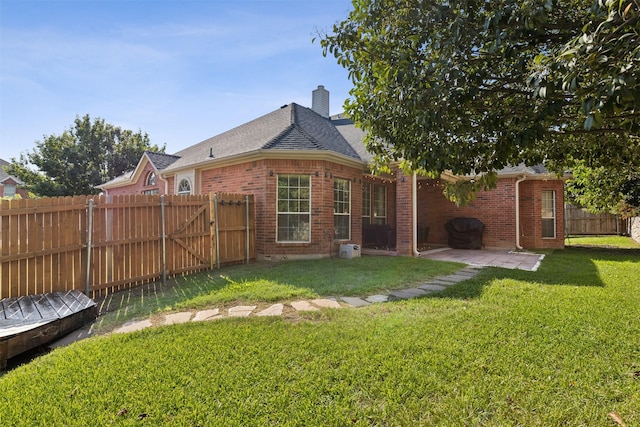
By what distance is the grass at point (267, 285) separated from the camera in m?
4.91

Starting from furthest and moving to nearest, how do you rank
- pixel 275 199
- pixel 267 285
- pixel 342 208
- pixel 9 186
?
pixel 9 186 < pixel 342 208 < pixel 275 199 < pixel 267 285

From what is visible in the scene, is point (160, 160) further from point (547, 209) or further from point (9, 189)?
point (9, 189)

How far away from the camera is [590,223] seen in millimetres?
20688

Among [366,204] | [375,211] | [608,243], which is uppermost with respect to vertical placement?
[366,204]

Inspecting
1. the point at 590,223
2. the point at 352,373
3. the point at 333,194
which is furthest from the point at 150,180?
the point at 590,223

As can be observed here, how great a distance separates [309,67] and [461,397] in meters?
7.64

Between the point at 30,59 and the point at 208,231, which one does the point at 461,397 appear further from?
the point at 30,59

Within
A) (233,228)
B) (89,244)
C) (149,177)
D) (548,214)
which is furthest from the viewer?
(149,177)

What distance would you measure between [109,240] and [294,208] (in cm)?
473

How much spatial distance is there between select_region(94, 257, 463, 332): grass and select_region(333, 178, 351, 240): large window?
1.77m

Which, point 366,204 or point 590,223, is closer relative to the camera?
point 366,204

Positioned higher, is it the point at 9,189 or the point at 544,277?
the point at 9,189

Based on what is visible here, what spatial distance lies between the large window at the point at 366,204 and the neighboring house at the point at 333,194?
4 cm

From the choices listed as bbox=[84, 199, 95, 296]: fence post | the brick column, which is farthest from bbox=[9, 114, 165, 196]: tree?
the brick column
